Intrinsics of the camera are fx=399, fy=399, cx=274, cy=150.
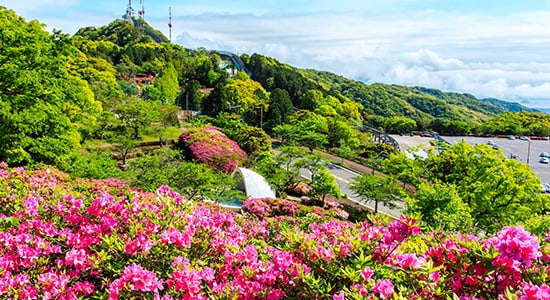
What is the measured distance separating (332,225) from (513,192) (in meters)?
10.7

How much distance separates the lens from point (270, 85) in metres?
58.6

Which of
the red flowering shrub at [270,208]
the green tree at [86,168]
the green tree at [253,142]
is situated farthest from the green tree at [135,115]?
the red flowering shrub at [270,208]

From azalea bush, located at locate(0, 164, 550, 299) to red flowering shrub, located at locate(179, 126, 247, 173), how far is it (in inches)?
602

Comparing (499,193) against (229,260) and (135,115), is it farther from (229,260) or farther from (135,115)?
(135,115)

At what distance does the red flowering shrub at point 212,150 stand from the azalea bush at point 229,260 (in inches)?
602

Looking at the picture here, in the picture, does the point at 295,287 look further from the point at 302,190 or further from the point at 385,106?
the point at 385,106

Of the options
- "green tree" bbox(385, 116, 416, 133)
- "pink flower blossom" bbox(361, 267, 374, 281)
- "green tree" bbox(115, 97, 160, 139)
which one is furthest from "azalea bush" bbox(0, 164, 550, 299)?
"green tree" bbox(385, 116, 416, 133)

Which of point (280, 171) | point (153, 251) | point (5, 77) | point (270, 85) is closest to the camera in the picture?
point (153, 251)

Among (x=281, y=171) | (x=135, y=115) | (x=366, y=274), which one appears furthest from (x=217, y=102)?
(x=366, y=274)

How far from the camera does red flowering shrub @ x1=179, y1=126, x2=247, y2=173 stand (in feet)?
61.5

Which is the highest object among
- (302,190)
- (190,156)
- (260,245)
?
(260,245)

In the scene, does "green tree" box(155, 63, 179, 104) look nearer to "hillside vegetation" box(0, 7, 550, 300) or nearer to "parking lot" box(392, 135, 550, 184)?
"hillside vegetation" box(0, 7, 550, 300)

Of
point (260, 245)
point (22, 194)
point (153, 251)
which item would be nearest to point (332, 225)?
point (260, 245)

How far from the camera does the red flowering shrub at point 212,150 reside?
18.7 m
